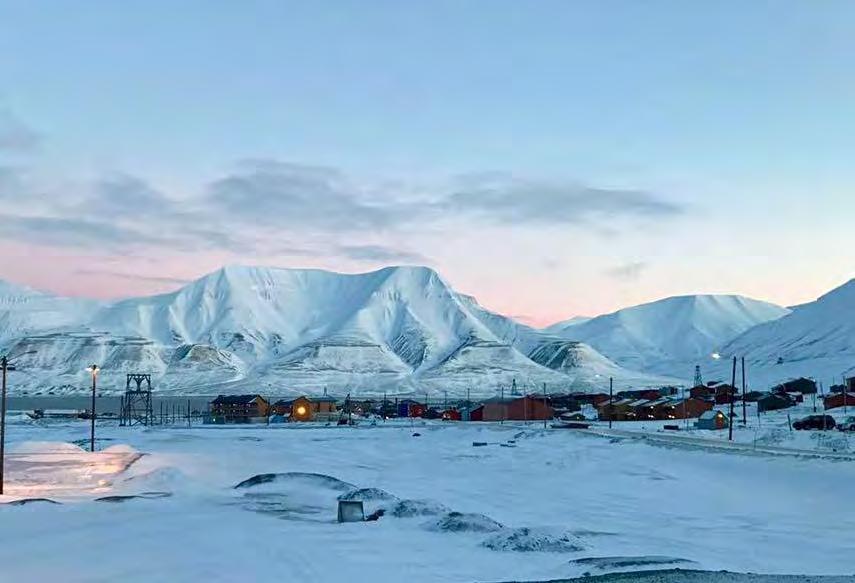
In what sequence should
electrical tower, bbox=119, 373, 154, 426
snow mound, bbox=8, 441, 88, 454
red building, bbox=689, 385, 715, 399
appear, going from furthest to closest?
1. red building, bbox=689, 385, 715, 399
2. electrical tower, bbox=119, 373, 154, 426
3. snow mound, bbox=8, 441, 88, 454

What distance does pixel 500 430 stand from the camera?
79.8m

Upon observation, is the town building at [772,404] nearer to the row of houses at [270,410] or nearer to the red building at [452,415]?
the red building at [452,415]

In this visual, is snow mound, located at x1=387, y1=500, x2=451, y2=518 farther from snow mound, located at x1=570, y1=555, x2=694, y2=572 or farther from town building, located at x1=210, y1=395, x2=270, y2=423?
town building, located at x1=210, y1=395, x2=270, y2=423

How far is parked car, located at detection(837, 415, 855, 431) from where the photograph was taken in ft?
211

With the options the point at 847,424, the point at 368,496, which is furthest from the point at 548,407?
the point at 368,496

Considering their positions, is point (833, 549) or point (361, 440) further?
point (361, 440)

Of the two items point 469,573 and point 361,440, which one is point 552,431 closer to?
point 361,440

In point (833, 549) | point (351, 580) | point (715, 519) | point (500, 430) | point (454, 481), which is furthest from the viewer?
point (500, 430)

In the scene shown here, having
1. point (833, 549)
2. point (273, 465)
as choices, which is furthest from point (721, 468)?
point (273, 465)

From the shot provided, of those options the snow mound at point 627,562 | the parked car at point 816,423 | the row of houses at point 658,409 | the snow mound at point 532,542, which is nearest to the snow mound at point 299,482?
the snow mound at point 532,542

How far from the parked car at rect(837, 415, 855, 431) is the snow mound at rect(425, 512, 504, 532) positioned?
160 ft

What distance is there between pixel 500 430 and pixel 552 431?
9.77m

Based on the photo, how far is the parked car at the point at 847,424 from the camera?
6425 centimetres

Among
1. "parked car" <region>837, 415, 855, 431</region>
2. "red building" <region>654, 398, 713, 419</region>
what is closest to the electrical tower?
"red building" <region>654, 398, 713, 419</region>
